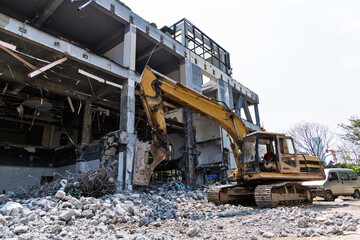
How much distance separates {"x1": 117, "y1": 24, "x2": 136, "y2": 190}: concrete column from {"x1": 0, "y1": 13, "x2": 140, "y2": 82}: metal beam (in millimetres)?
689

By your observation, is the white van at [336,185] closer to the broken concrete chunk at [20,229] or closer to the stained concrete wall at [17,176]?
the broken concrete chunk at [20,229]

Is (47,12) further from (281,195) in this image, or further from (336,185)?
(336,185)

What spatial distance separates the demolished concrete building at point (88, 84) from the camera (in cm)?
1216

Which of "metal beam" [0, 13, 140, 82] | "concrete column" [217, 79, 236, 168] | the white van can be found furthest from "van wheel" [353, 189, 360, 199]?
"metal beam" [0, 13, 140, 82]

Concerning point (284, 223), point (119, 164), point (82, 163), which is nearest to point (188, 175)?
point (119, 164)

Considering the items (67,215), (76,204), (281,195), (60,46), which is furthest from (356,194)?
(60,46)

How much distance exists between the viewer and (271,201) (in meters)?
8.38

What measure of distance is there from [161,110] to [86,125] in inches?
382

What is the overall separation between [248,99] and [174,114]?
10262 mm

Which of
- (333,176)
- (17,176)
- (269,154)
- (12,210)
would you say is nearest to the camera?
(12,210)

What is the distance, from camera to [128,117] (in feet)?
41.8

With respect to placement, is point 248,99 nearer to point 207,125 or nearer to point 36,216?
point 207,125

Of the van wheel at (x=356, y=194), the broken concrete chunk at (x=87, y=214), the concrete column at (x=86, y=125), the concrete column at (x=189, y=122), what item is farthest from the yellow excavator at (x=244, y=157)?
the concrete column at (x=86, y=125)

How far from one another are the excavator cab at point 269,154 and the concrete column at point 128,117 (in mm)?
5463
